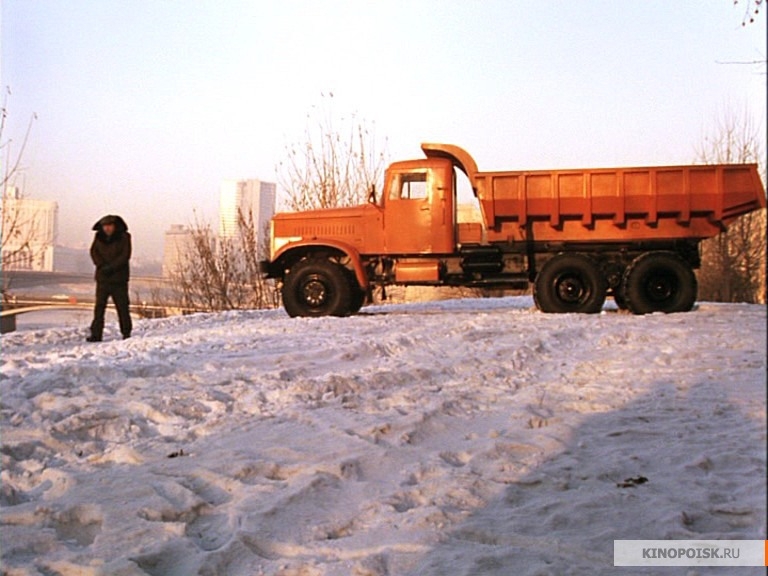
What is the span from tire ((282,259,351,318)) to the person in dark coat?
309cm

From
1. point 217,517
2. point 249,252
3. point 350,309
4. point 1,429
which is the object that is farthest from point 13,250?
point 217,517

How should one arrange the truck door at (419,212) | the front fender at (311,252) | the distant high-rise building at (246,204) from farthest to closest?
the distant high-rise building at (246,204) → the front fender at (311,252) → the truck door at (419,212)

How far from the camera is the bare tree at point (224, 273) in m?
15.9

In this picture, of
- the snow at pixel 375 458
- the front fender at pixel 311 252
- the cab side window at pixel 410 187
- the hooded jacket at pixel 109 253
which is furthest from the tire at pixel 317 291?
the snow at pixel 375 458

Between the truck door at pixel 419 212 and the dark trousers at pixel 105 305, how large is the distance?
425 centimetres

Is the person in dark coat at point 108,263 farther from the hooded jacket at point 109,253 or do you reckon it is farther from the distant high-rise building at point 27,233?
the distant high-rise building at point 27,233

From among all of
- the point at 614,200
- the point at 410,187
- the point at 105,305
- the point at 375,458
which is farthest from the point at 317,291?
the point at 375,458

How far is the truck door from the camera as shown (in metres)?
10.9

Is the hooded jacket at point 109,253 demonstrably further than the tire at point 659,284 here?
No

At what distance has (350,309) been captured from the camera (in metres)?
11.4

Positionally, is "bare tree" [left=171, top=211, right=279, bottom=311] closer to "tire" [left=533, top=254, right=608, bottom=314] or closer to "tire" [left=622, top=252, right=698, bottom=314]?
"tire" [left=533, top=254, right=608, bottom=314]

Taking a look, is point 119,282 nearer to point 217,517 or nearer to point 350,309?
point 350,309

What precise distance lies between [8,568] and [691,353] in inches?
219

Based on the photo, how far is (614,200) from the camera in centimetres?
1034
